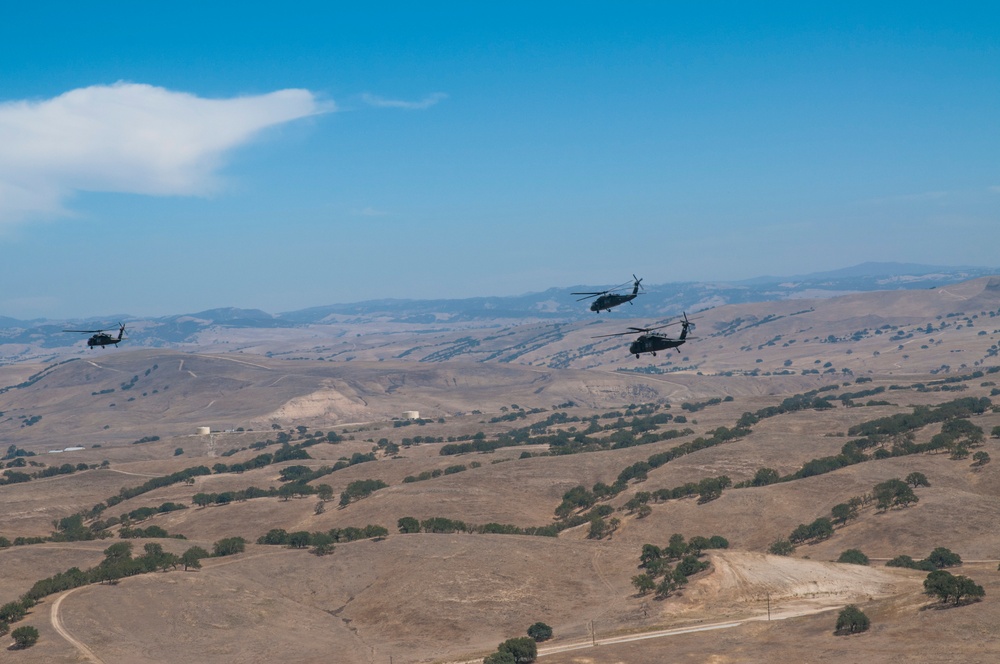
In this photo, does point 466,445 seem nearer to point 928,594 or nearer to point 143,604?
point 143,604

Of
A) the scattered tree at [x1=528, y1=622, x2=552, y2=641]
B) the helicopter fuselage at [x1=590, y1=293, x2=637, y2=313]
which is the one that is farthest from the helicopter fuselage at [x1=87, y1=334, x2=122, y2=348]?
the scattered tree at [x1=528, y1=622, x2=552, y2=641]

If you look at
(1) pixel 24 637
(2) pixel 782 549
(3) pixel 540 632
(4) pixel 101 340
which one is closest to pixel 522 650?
(3) pixel 540 632

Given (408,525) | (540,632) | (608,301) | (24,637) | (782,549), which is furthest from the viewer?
(408,525)

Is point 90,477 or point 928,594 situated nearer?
point 928,594

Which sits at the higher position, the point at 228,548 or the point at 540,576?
the point at 228,548

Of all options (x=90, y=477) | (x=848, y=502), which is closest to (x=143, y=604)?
(x=848, y=502)

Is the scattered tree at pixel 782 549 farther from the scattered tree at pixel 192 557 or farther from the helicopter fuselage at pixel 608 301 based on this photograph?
the scattered tree at pixel 192 557

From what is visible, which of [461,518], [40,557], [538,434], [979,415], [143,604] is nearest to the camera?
[143,604]

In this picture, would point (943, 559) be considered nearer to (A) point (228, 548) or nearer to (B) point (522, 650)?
(B) point (522, 650)

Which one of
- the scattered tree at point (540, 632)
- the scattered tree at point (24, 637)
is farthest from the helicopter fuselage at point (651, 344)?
the scattered tree at point (24, 637)

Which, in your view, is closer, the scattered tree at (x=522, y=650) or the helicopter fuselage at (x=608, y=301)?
the scattered tree at (x=522, y=650)

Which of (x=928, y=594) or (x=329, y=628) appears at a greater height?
(x=928, y=594)
